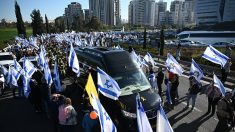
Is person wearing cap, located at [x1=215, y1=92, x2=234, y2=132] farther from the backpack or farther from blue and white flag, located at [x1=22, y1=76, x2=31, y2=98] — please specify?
blue and white flag, located at [x1=22, y1=76, x2=31, y2=98]

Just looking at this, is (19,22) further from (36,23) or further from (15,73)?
(15,73)

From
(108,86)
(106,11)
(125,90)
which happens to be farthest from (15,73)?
(106,11)

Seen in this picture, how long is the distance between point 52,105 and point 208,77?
37.9 ft

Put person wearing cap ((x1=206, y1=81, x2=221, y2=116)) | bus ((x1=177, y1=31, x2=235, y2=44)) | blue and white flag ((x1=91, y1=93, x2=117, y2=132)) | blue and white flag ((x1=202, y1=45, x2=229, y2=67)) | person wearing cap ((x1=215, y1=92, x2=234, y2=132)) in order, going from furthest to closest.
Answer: bus ((x1=177, y1=31, x2=235, y2=44)) → blue and white flag ((x1=202, y1=45, x2=229, y2=67)) → person wearing cap ((x1=206, y1=81, x2=221, y2=116)) → person wearing cap ((x1=215, y1=92, x2=234, y2=132)) → blue and white flag ((x1=91, y1=93, x2=117, y2=132))

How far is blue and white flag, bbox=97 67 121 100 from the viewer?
6.08 metres

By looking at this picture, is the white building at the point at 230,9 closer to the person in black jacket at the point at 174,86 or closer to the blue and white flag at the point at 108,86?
the person in black jacket at the point at 174,86

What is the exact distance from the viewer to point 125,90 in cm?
796

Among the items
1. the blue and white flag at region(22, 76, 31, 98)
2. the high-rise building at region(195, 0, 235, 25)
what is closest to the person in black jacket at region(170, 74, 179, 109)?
the blue and white flag at region(22, 76, 31, 98)

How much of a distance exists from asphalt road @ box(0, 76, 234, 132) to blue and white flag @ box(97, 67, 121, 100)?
3107 millimetres

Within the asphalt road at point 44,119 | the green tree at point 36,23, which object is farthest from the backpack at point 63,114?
the green tree at point 36,23

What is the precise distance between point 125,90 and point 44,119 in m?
3.77

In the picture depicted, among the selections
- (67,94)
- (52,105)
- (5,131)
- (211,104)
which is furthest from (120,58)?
(5,131)

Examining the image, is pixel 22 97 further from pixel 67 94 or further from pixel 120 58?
pixel 120 58

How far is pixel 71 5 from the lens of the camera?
200 metres
